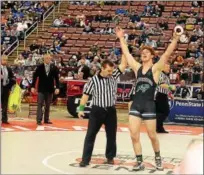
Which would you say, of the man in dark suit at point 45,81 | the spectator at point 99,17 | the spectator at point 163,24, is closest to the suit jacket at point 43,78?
the man in dark suit at point 45,81

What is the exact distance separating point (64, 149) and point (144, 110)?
7.07 ft

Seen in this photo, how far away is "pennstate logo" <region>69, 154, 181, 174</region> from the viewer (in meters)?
5.81

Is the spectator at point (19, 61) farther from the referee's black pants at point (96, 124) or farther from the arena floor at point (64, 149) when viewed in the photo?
the referee's black pants at point (96, 124)

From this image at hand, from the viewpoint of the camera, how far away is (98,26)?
20.9 m

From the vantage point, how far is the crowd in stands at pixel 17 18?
2141 centimetres

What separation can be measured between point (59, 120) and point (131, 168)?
593 centimetres

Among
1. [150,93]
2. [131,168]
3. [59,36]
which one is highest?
[59,36]

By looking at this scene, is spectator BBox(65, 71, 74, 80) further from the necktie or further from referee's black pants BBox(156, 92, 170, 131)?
referee's black pants BBox(156, 92, 170, 131)

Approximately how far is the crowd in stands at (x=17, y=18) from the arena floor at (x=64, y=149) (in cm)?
1067

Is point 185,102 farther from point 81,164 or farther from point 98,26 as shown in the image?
point 98,26

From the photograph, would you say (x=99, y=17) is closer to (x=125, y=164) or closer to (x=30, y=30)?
(x=30, y=30)

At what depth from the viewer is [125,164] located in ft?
20.5

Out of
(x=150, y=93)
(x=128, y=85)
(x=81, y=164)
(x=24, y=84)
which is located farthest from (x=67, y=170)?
(x=24, y=84)

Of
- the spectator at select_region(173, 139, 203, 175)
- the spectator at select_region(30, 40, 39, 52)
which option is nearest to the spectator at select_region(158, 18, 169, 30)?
the spectator at select_region(30, 40, 39, 52)
